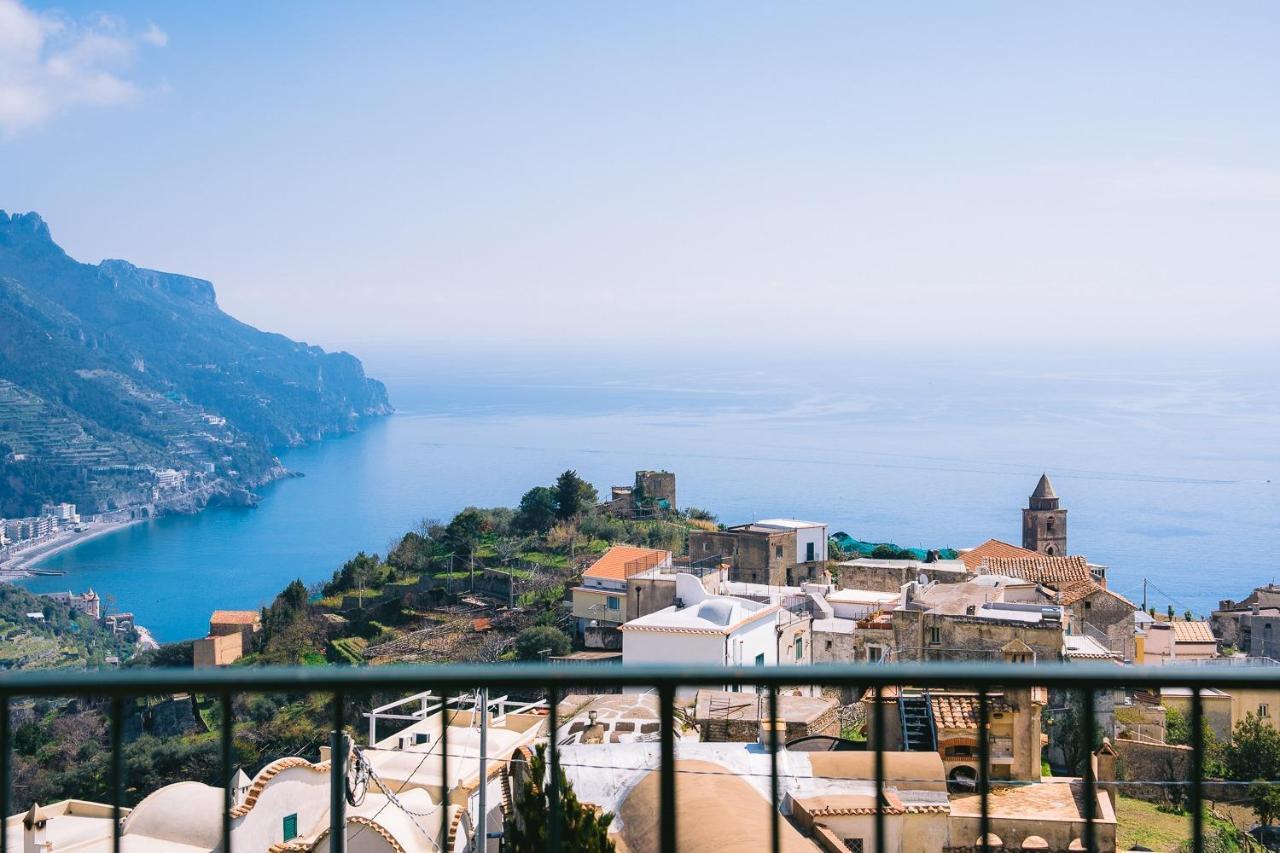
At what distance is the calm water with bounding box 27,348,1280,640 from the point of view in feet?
208

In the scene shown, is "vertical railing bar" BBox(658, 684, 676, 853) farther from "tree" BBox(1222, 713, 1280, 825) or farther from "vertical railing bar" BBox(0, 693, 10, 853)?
"vertical railing bar" BBox(0, 693, 10, 853)

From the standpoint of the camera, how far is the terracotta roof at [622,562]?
25.9 m

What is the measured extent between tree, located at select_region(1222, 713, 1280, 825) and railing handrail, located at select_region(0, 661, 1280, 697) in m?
0.33

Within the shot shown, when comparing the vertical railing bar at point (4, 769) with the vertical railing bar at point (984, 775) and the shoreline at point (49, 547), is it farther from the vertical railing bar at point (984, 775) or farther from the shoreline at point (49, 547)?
the shoreline at point (49, 547)

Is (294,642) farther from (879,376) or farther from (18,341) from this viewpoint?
(879,376)

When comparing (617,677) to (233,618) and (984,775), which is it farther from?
(233,618)

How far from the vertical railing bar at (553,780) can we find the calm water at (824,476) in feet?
165

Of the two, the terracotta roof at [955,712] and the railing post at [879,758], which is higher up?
the railing post at [879,758]

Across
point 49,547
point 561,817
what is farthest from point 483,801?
point 49,547

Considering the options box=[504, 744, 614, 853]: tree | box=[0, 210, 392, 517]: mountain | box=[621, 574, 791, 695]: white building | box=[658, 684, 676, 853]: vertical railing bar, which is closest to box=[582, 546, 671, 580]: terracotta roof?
box=[621, 574, 791, 695]: white building

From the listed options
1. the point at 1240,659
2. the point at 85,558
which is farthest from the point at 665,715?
the point at 85,558

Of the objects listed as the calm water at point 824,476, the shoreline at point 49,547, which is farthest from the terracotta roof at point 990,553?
the shoreline at point 49,547

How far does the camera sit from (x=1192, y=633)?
24.7 metres

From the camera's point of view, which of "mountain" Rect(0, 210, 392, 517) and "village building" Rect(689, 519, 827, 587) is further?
"mountain" Rect(0, 210, 392, 517)
